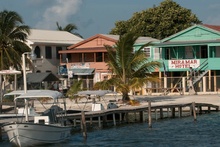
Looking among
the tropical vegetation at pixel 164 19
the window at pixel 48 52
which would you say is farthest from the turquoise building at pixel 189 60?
the tropical vegetation at pixel 164 19

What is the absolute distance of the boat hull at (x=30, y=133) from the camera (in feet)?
110

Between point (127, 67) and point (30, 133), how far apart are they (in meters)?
21.9

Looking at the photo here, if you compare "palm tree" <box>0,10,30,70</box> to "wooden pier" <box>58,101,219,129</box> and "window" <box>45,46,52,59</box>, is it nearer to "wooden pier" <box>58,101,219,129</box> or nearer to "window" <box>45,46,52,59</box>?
"window" <box>45,46,52,59</box>

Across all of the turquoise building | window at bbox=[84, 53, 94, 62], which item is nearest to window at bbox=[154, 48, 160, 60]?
the turquoise building

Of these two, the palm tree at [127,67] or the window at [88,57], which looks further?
the window at [88,57]

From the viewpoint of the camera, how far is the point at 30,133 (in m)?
33.9

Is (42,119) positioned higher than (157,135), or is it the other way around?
(42,119)

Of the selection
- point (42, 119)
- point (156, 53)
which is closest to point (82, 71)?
point (156, 53)

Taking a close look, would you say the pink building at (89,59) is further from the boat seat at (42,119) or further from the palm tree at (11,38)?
the boat seat at (42,119)

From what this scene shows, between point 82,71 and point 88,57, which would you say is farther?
point 88,57

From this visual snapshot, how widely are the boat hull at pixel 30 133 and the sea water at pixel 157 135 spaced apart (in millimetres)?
944

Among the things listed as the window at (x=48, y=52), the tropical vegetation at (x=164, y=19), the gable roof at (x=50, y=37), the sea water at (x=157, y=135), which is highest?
the tropical vegetation at (x=164, y=19)

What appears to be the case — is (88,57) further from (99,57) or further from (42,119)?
(42,119)

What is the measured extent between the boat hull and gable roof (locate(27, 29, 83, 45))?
46.0 meters
